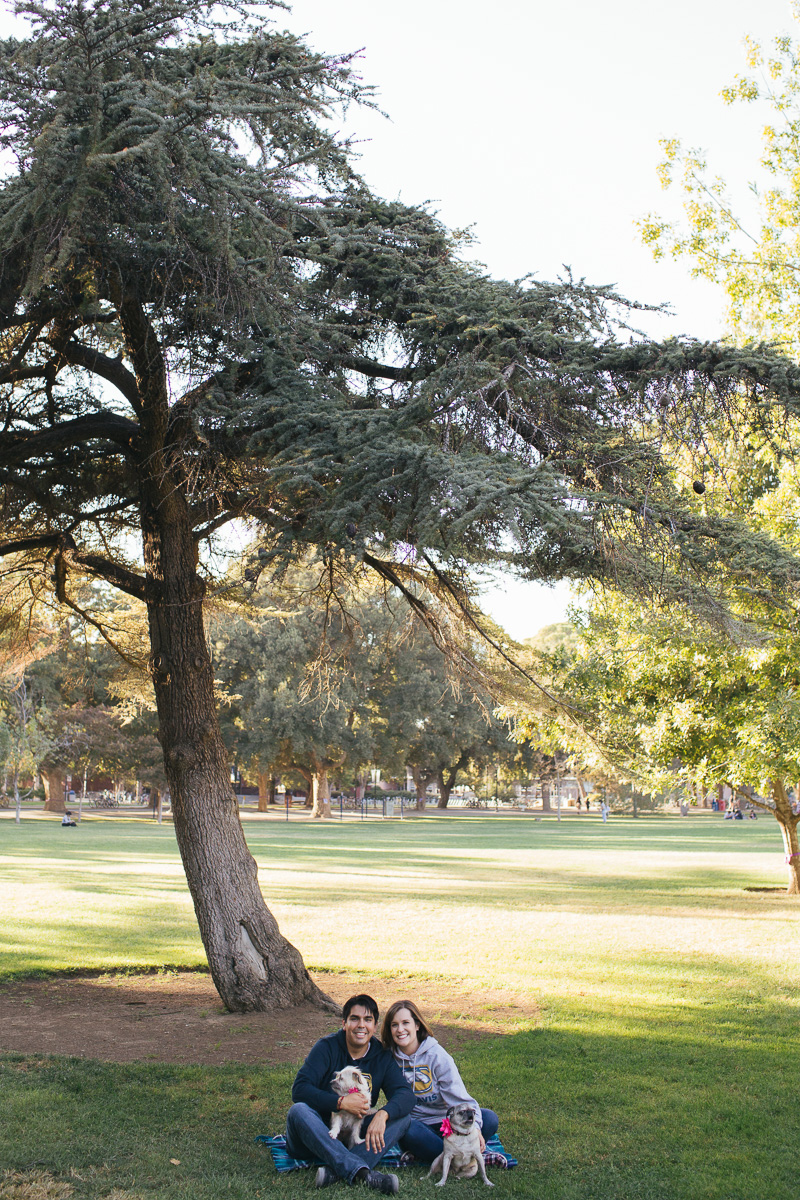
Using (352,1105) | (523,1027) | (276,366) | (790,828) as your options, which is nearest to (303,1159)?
(352,1105)

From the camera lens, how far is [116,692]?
41.0 ft

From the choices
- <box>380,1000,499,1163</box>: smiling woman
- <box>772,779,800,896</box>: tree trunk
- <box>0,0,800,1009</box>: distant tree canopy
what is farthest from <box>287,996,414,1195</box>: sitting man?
<box>772,779,800,896</box>: tree trunk

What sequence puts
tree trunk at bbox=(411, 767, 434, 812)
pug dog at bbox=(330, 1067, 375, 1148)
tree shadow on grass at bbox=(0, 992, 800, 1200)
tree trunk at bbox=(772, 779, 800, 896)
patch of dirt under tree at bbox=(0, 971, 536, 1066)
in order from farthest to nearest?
1. tree trunk at bbox=(411, 767, 434, 812)
2. tree trunk at bbox=(772, 779, 800, 896)
3. patch of dirt under tree at bbox=(0, 971, 536, 1066)
4. pug dog at bbox=(330, 1067, 375, 1148)
5. tree shadow on grass at bbox=(0, 992, 800, 1200)

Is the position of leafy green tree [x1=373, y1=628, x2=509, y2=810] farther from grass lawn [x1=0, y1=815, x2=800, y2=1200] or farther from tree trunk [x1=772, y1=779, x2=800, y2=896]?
tree trunk [x1=772, y1=779, x2=800, y2=896]

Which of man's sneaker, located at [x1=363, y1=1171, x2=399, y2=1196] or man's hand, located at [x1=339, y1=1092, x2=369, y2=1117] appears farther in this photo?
man's hand, located at [x1=339, y1=1092, x2=369, y2=1117]

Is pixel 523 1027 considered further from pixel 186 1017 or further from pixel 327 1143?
pixel 327 1143

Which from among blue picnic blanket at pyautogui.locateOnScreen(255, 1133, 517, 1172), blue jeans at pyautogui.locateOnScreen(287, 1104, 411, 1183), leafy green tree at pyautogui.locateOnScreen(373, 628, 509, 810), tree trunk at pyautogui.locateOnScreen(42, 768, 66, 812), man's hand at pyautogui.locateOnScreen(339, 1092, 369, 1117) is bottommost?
tree trunk at pyautogui.locateOnScreen(42, 768, 66, 812)

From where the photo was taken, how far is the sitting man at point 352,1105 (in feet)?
16.6

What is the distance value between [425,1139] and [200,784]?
4.19 metres

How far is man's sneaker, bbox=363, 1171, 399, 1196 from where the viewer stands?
4922 mm

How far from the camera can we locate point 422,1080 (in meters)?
5.48

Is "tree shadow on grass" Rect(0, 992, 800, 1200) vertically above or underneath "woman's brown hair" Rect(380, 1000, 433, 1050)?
underneath

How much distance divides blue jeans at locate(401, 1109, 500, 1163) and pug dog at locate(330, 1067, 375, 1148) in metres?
0.29

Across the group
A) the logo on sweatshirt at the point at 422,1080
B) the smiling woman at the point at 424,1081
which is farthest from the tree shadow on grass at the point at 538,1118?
the logo on sweatshirt at the point at 422,1080
